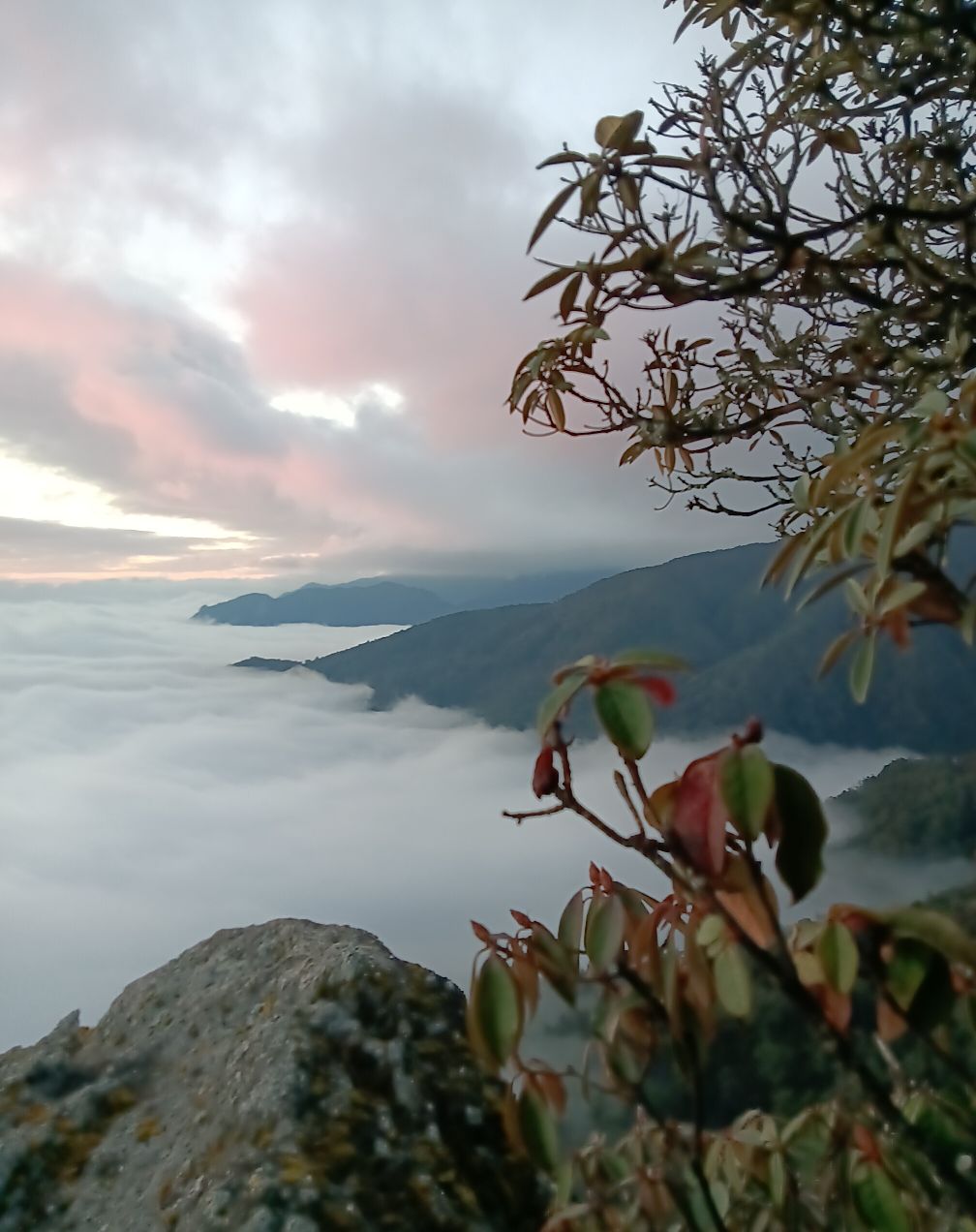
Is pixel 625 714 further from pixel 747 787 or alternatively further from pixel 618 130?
pixel 618 130

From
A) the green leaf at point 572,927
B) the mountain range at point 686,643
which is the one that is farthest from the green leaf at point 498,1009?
the mountain range at point 686,643

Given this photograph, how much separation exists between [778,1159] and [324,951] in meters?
1.25

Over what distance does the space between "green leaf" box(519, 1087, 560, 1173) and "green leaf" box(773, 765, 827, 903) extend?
0.41 meters

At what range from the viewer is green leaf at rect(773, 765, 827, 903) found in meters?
0.62

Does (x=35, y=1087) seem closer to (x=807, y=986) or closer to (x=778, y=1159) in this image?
(x=778, y=1159)

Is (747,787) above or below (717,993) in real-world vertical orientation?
above

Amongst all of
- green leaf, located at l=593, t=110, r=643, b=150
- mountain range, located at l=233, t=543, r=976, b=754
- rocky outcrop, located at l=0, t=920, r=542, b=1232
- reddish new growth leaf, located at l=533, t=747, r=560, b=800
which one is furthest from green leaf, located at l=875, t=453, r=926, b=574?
mountain range, located at l=233, t=543, r=976, b=754

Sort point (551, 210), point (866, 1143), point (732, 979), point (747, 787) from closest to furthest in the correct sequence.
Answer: point (747, 787) → point (732, 979) → point (866, 1143) → point (551, 210)

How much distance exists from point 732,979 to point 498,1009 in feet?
0.70

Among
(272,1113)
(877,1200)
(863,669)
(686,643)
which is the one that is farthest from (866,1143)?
(686,643)

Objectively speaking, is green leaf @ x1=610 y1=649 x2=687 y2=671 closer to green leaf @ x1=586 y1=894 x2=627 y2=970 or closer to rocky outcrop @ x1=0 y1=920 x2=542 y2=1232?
green leaf @ x1=586 y1=894 x2=627 y2=970

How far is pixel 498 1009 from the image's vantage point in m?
0.74

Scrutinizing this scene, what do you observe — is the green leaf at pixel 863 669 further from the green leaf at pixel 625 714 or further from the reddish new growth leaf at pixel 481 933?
the reddish new growth leaf at pixel 481 933

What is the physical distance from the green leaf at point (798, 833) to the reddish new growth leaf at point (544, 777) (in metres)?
0.22
